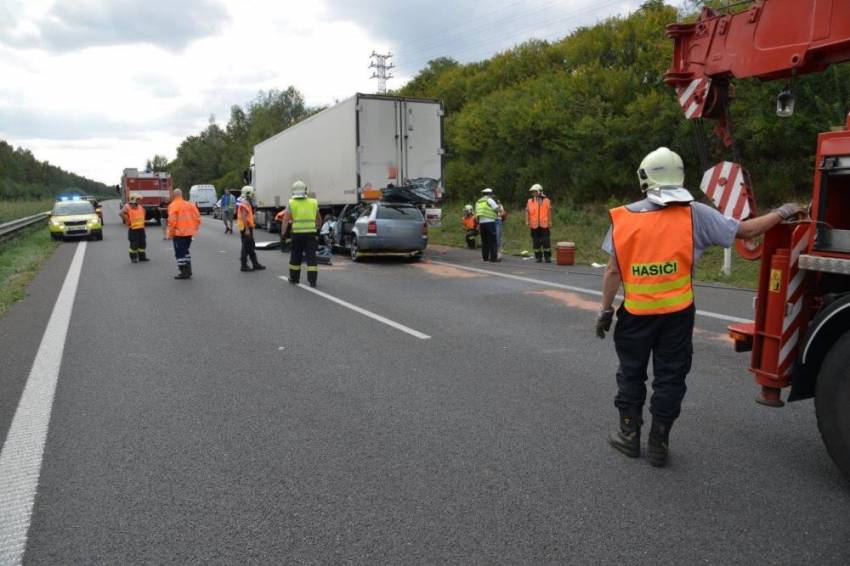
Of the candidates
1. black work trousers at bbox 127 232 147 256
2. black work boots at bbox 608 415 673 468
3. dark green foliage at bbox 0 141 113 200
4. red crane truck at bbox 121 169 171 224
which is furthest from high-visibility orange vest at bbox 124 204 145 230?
dark green foliage at bbox 0 141 113 200

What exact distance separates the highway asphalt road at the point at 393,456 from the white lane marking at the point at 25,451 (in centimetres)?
2

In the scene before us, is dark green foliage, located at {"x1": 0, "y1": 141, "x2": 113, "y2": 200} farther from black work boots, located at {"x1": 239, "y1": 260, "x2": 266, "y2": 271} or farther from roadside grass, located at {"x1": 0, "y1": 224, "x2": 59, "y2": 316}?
black work boots, located at {"x1": 239, "y1": 260, "x2": 266, "y2": 271}

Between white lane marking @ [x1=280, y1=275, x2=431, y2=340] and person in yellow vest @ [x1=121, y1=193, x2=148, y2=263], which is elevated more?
person in yellow vest @ [x1=121, y1=193, x2=148, y2=263]

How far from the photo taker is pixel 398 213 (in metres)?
16.3

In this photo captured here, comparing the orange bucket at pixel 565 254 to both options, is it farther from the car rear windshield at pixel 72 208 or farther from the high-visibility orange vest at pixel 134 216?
the car rear windshield at pixel 72 208

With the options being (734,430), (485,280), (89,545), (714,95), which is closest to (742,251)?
(734,430)

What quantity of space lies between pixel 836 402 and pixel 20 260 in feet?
60.3

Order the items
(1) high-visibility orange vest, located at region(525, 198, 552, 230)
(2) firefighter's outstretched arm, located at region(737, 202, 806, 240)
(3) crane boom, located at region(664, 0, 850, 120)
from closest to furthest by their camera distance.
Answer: (2) firefighter's outstretched arm, located at region(737, 202, 806, 240)
(3) crane boom, located at region(664, 0, 850, 120)
(1) high-visibility orange vest, located at region(525, 198, 552, 230)

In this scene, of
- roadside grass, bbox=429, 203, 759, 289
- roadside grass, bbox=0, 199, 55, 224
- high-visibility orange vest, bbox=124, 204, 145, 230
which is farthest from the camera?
roadside grass, bbox=0, 199, 55, 224

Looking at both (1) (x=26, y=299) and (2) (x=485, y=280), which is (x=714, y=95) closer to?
(2) (x=485, y=280)

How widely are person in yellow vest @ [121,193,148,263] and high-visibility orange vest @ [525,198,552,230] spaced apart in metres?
9.04

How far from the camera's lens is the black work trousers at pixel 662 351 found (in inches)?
157

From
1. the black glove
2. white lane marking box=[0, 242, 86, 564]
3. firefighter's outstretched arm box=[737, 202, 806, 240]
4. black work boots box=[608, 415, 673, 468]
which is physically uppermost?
firefighter's outstretched arm box=[737, 202, 806, 240]

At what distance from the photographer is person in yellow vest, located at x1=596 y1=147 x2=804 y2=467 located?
3.89m
